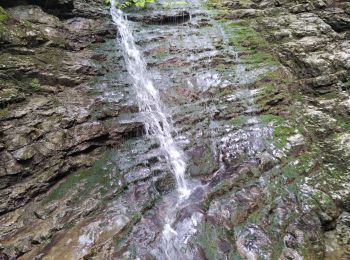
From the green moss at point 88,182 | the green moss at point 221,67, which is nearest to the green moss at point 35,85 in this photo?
the green moss at point 88,182

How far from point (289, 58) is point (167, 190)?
19.1 ft

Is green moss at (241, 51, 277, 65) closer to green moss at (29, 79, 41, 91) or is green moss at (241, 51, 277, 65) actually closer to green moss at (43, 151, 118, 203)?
green moss at (43, 151, 118, 203)

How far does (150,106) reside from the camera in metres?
7.57

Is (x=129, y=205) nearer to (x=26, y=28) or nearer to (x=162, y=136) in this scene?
(x=162, y=136)

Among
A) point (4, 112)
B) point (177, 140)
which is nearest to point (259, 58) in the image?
point (177, 140)

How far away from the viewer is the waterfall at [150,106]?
650 centimetres

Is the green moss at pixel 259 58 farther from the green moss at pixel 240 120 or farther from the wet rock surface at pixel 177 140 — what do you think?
the green moss at pixel 240 120

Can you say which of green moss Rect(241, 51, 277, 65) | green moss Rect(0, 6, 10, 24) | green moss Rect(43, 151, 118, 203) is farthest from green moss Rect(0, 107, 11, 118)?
green moss Rect(241, 51, 277, 65)

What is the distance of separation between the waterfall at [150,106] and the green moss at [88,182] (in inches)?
49.1

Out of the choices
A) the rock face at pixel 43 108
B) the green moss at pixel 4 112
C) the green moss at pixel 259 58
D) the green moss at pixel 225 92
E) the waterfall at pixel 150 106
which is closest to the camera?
the rock face at pixel 43 108

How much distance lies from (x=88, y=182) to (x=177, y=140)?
214 centimetres

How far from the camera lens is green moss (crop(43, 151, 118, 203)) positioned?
224 inches

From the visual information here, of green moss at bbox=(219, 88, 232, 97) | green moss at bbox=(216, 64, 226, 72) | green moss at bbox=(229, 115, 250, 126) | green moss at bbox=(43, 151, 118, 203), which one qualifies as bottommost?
green moss at bbox=(43, 151, 118, 203)

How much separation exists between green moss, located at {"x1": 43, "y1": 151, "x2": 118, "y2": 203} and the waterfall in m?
1.25
